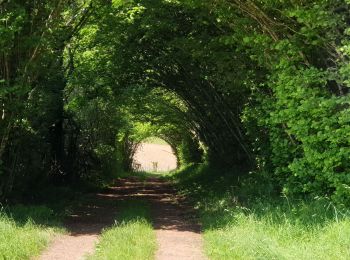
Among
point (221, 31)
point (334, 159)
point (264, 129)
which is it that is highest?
point (221, 31)

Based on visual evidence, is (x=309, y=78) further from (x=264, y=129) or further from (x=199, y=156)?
(x=199, y=156)

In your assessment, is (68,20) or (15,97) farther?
(68,20)

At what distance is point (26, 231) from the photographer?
9.21 m

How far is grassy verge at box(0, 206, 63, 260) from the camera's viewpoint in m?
7.72

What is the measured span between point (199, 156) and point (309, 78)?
25371 millimetres

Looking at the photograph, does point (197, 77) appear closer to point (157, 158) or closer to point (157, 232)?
point (157, 232)

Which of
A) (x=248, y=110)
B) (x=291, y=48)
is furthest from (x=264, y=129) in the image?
(x=291, y=48)

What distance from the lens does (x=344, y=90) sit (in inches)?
370

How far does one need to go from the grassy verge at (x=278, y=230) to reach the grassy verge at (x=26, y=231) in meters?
2.84

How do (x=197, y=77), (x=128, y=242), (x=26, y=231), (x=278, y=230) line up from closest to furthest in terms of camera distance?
1. (x=278, y=230)
2. (x=128, y=242)
3. (x=26, y=231)
4. (x=197, y=77)

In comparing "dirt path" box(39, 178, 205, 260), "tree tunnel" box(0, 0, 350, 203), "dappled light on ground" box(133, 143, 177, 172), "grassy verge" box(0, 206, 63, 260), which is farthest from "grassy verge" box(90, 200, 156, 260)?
"dappled light on ground" box(133, 143, 177, 172)

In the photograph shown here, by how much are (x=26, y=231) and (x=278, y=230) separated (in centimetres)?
447

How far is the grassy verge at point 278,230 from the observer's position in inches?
262

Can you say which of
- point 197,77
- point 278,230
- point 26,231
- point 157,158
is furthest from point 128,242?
point 157,158
